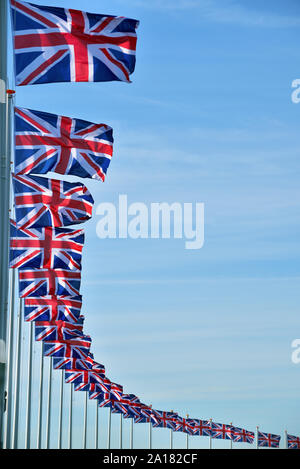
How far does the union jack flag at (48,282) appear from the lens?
1122 inches

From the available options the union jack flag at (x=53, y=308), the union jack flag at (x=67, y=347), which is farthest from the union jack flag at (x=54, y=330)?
the union jack flag at (x=53, y=308)

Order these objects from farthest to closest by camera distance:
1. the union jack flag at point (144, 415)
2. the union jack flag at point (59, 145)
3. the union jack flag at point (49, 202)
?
the union jack flag at point (144, 415) → the union jack flag at point (49, 202) → the union jack flag at point (59, 145)

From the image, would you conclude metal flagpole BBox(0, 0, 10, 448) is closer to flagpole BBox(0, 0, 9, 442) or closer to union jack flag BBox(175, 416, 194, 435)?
flagpole BBox(0, 0, 9, 442)

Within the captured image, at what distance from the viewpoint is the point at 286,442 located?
341ft

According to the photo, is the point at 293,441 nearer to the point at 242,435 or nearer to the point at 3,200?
the point at 242,435

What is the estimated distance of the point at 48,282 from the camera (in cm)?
2862

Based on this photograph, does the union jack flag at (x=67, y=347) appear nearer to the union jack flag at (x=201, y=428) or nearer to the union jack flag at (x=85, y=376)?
the union jack flag at (x=85, y=376)

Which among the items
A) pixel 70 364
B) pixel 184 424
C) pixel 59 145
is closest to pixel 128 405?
pixel 184 424

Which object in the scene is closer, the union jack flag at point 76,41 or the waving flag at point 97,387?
the union jack flag at point 76,41

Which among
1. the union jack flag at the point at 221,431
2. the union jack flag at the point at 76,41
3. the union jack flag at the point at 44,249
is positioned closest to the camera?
the union jack flag at the point at 76,41

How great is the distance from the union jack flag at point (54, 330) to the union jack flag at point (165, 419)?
5699 centimetres

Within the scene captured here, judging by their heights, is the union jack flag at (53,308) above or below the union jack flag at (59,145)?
below

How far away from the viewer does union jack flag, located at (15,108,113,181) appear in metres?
20.5

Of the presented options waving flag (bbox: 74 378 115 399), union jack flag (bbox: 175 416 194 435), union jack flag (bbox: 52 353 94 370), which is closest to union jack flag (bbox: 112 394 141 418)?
union jack flag (bbox: 175 416 194 435)
